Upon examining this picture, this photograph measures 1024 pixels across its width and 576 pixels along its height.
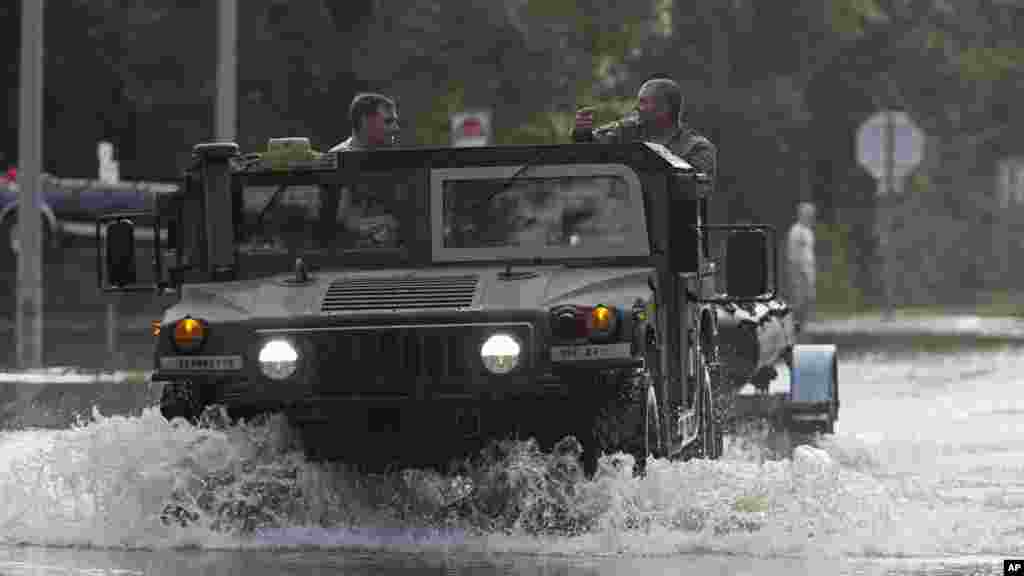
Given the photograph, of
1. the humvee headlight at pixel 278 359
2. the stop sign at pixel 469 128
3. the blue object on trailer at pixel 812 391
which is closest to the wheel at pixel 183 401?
the humvee headlight at pixel 278 359

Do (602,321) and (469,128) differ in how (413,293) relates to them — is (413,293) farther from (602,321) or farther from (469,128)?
(469,128)

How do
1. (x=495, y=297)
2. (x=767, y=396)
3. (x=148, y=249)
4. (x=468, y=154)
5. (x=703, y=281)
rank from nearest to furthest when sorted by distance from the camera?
1. (x=495, y=297)
2. (x=468, y=154)
3. (x=703, y=281)
4. (x=767, y=396)
5. (x=148, y=249)

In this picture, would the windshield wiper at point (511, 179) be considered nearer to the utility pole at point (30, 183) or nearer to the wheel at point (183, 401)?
the wheel at point (183, 401)

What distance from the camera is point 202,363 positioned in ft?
39.1

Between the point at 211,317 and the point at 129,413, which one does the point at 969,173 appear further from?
the point at 211,317

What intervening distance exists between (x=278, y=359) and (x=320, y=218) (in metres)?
1.34

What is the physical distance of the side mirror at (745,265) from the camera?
13.1m

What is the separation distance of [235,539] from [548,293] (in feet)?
5.55

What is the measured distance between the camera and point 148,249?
3603 cm

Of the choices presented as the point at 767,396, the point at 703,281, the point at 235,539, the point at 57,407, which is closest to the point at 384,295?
the point at 235,539

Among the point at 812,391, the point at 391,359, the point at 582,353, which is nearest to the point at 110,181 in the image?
the point at 812,391

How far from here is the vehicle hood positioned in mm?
11945

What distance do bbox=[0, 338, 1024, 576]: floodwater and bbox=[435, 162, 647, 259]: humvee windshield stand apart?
3.80 ft

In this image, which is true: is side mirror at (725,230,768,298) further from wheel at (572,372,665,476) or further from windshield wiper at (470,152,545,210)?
wheel at (572,372,665,476)
